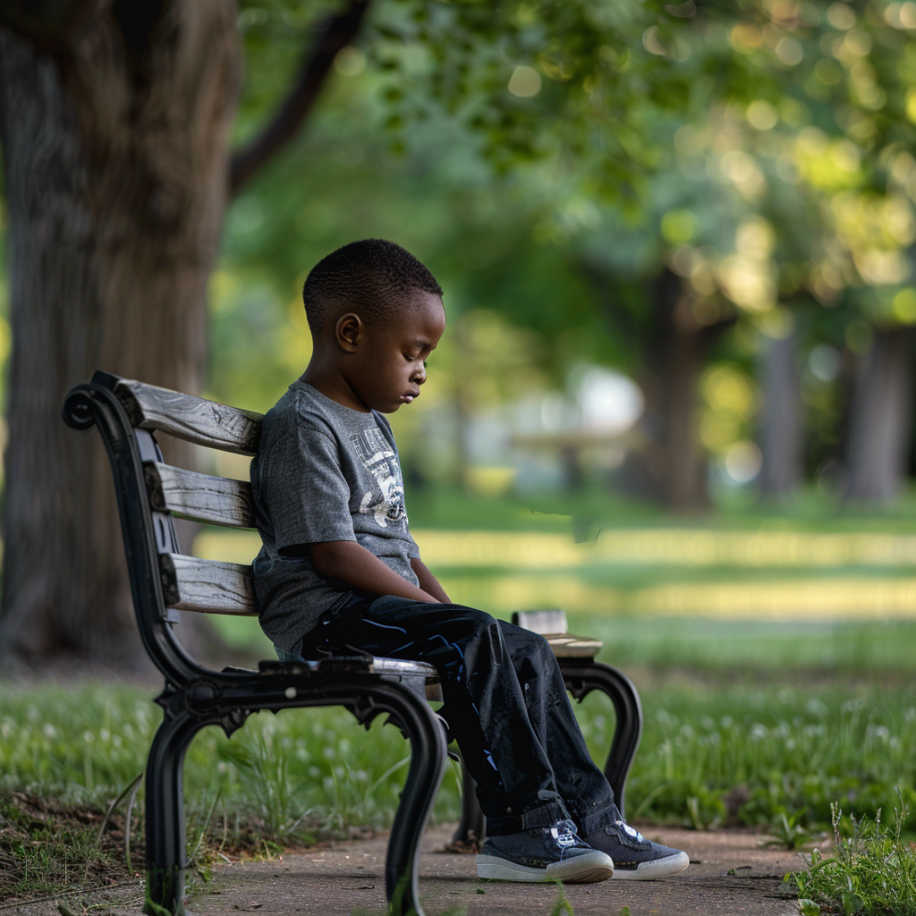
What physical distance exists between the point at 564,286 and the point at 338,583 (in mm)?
21187

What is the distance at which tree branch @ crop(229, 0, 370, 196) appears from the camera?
27.3 feet

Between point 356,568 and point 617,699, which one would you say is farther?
point 617,699

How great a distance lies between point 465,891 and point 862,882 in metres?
0.90

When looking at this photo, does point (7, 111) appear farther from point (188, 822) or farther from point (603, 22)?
point (188, 822)

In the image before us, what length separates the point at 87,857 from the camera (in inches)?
130

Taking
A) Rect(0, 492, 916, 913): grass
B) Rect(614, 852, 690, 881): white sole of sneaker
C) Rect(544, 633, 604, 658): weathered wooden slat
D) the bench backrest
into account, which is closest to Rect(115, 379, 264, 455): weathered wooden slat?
the bench backrest

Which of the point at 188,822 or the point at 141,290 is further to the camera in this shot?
the point at 141,290

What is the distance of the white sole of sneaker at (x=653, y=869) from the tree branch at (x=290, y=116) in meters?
6.40

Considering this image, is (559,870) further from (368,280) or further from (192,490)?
(368,280)

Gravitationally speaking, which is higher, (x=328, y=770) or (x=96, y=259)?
(x=96, y=259)

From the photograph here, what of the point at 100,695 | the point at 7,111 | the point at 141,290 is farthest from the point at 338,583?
the point at 7,111

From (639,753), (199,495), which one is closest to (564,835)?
(199,495)

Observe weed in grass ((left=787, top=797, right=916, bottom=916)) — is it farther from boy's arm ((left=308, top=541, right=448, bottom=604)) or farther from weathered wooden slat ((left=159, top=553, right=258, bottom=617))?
weathered wooden slat ((left=159, top=553, right=258, bottom=617))

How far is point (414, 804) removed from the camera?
2521 millimetres
